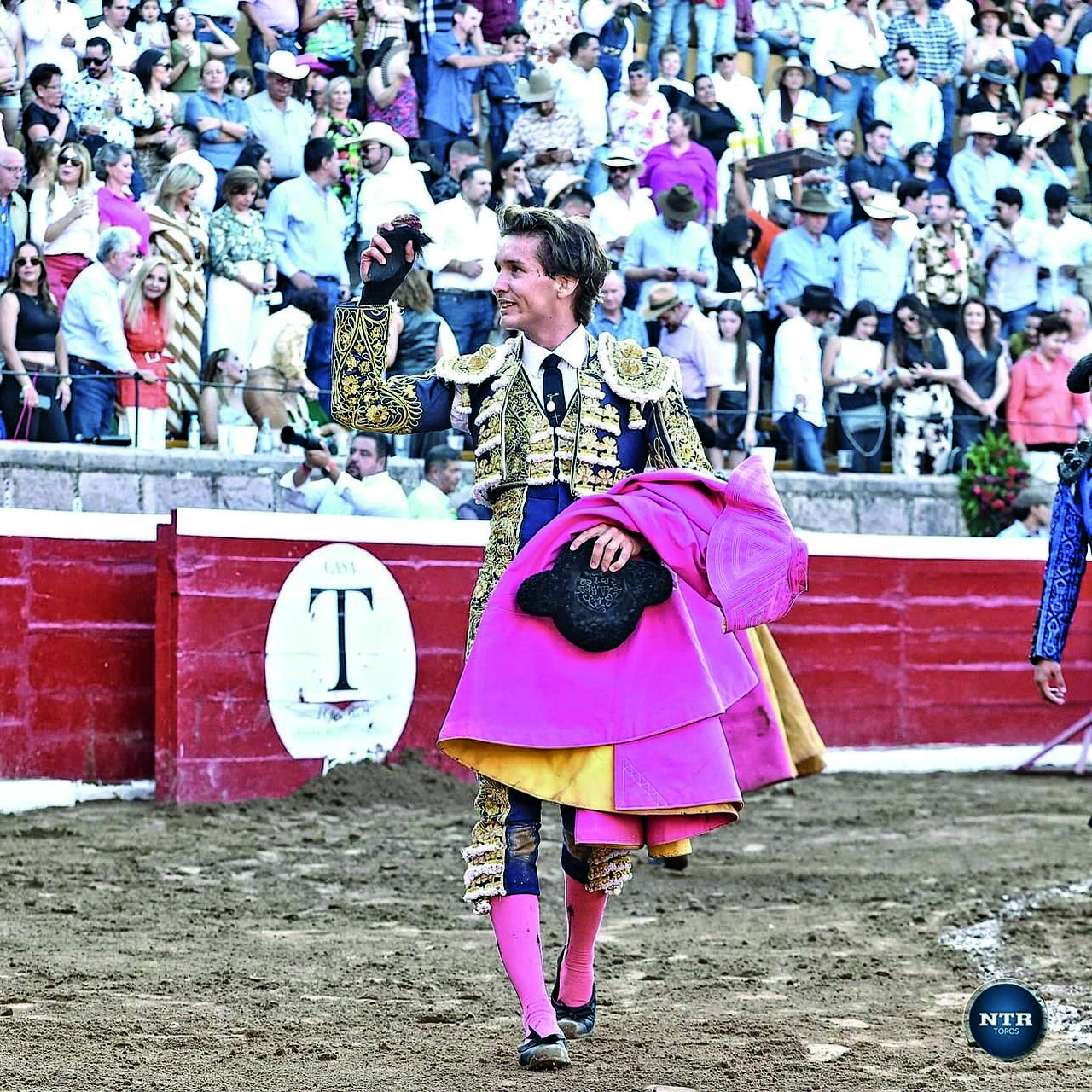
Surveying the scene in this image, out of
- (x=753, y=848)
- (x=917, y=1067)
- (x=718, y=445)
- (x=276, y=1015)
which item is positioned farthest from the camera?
(x=718, y=445)

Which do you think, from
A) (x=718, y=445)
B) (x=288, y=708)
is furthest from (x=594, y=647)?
(x=718, y=445)

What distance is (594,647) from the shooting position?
347cm

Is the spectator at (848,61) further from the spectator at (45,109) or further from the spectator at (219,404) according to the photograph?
the spectator at (45,109)

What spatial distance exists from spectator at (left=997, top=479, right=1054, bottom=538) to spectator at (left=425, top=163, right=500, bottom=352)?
298 centimetres

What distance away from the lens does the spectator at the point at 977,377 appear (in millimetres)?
10766

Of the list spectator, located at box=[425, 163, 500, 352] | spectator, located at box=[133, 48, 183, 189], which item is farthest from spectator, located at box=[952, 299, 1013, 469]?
spectator, located at box=[133, 48, 183, 189]

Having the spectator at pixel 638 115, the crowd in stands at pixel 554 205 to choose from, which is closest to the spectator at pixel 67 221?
the crowd in stands at pixel 554 205

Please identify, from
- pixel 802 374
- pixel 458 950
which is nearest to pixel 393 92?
pixel 802 374

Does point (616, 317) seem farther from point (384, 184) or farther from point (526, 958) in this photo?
point (526, 958)

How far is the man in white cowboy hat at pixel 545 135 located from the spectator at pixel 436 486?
2.56 m

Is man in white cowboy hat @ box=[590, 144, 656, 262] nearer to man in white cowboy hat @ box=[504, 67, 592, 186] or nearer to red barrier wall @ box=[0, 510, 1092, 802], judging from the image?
man in white cowboy hat @ box=[504, 67, 592, 186]

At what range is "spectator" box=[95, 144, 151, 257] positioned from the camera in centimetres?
841

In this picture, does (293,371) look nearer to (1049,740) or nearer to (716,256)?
(716,256)

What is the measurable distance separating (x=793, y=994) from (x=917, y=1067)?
2.47 feet
